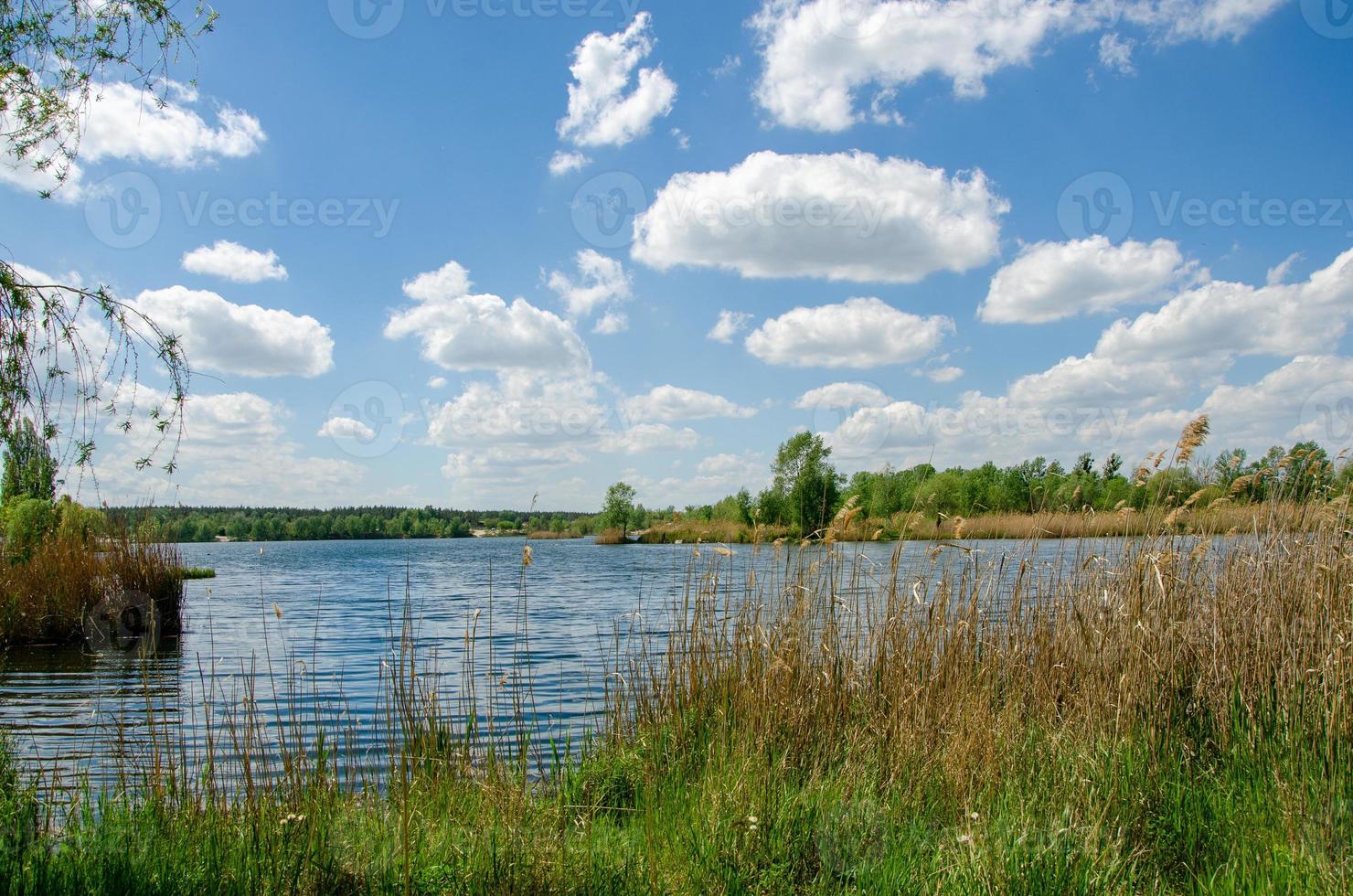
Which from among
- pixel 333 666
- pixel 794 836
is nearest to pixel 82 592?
pixel 333 666

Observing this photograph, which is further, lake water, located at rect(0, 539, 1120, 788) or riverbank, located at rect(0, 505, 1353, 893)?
lake water, located at rect(0, 539, 1120, 788)

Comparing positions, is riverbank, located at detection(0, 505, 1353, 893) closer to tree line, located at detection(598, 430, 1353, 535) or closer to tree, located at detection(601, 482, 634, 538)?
tree line, located at detection(598, 430, 1353, 535)

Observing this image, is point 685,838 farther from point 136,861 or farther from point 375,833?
point 136,861

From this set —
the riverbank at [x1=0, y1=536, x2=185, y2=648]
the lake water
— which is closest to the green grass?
the lake water

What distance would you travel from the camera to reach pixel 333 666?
13.5m

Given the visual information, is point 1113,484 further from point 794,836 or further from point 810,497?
point 794,836

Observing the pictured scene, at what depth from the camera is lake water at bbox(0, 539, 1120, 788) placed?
6000 millimetres

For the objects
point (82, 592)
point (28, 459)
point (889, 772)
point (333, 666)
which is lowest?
point (333, 666)

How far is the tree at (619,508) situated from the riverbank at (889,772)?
230 feet

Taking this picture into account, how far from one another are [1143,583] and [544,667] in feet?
27.4

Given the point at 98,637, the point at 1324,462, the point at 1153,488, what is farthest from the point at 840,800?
the point at 98,637

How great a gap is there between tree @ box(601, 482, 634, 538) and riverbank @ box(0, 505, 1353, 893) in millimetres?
70100

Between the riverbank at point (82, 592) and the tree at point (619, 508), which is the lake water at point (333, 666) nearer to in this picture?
the riverbank at point (82, 592)

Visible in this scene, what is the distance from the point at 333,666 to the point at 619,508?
66049 mm
